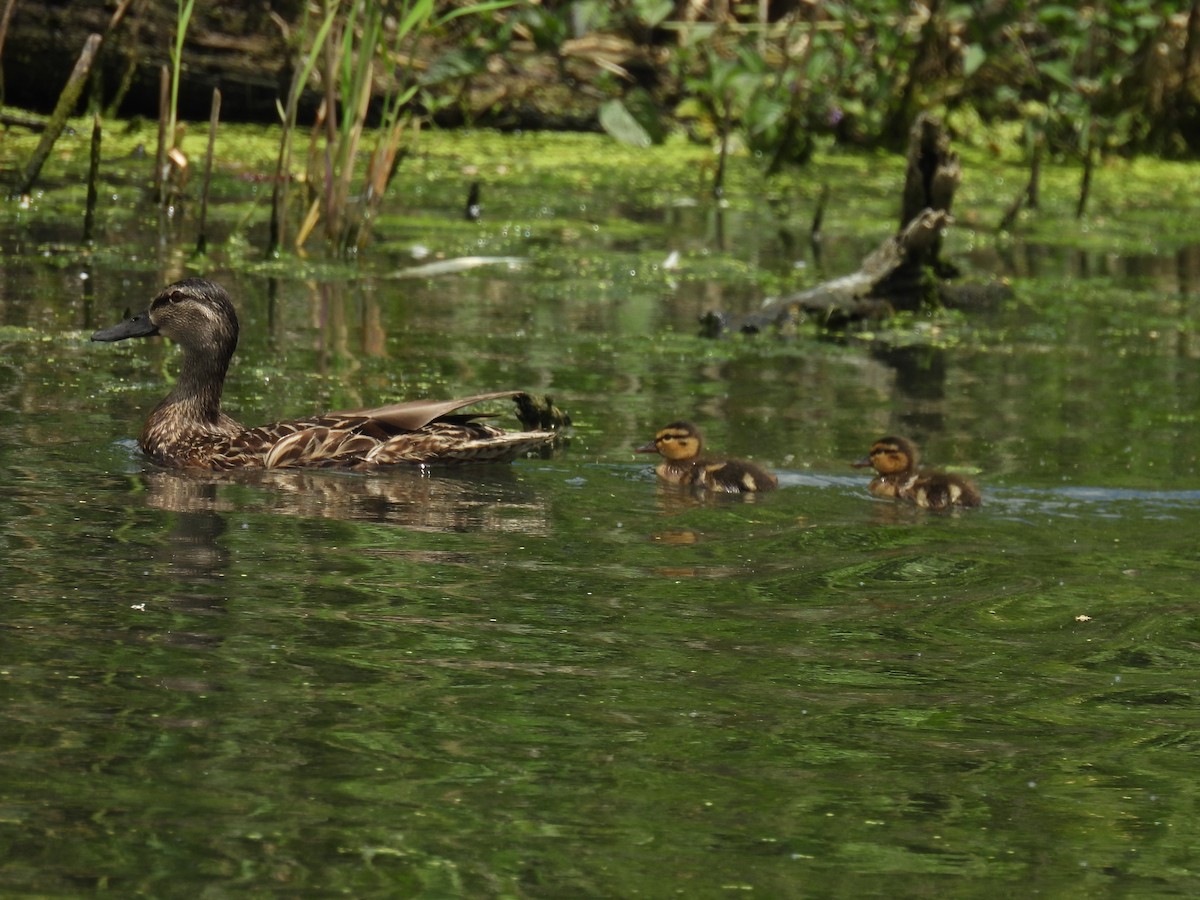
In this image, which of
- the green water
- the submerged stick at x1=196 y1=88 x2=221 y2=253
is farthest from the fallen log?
the submerged stick at x1=196 y1=88 x2=221 y2=253

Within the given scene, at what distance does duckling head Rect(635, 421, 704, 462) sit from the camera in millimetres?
7004

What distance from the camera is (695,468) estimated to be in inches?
270

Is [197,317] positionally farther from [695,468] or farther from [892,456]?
[892,456]

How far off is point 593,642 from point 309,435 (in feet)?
7.18

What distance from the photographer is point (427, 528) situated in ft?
19.9

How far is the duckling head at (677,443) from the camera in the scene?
23.0ft

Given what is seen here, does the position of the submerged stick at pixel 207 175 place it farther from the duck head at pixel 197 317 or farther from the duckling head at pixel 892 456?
the duckling head at pixel 892 456

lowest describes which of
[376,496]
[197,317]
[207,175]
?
[376,496]

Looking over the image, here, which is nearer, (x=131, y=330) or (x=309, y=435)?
(x=309, y=435)

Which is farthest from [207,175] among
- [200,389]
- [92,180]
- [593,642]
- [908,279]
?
[593,642]

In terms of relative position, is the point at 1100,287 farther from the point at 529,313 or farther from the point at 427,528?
the point at 427,528

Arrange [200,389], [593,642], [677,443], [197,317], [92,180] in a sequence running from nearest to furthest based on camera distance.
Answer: [593,642] → [677,443] → [200,389] → [197,317] → [92,180]

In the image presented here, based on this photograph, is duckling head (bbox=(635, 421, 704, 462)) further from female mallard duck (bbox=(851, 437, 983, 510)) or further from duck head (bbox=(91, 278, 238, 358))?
duck head (bbox=(91, 278, 238, 358))

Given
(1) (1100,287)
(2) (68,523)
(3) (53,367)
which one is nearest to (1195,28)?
(1) (1100,287)
